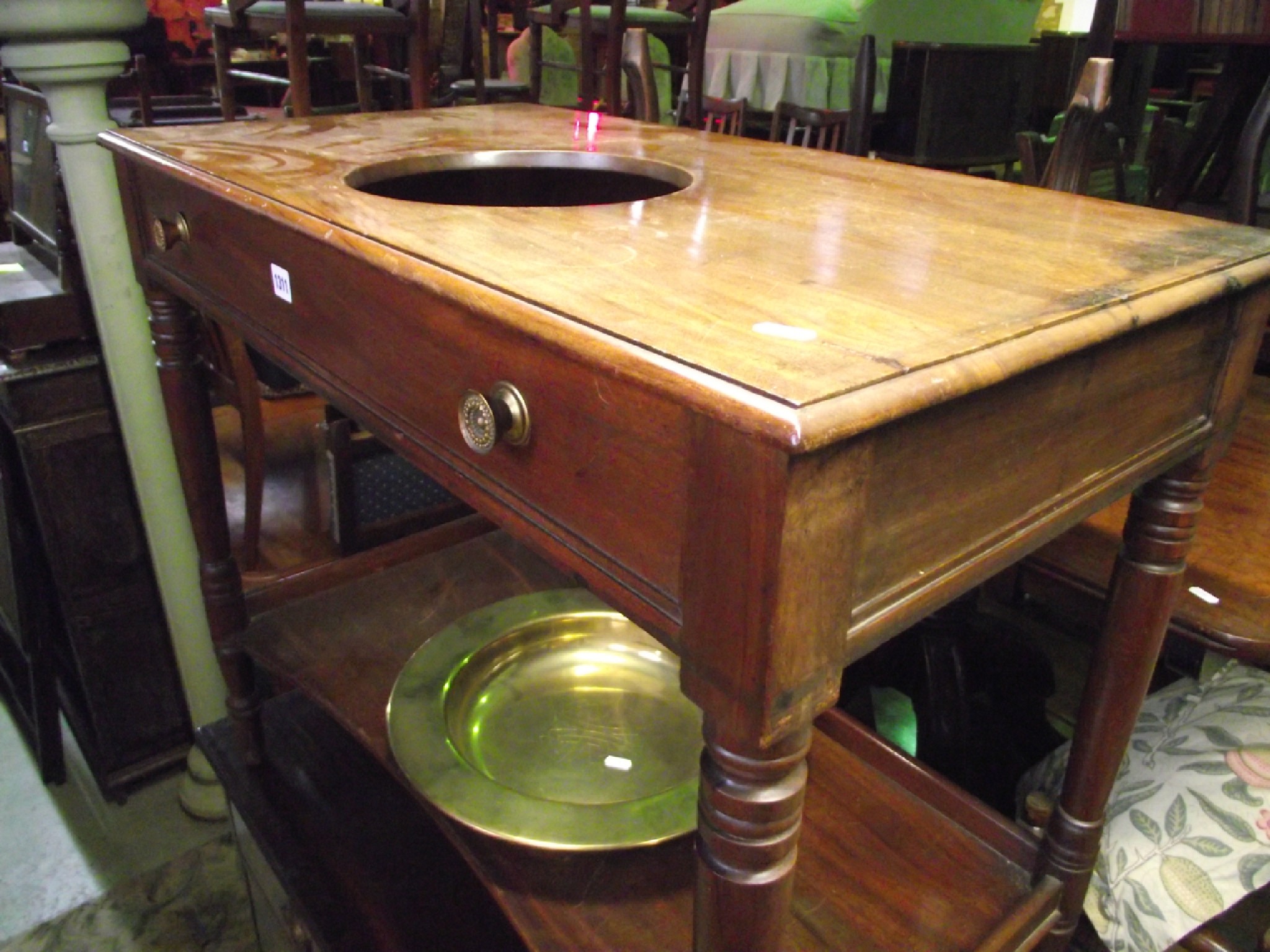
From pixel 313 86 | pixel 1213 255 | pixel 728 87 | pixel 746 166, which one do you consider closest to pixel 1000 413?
pixel 1213 255

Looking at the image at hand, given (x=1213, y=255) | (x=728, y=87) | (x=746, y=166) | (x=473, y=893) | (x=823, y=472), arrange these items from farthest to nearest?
(x=728, y=87), (x=473, y=893), (x=746, y=166), (x=1213, y=255), (x=823, y=472)

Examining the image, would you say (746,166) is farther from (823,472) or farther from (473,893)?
(473,893)

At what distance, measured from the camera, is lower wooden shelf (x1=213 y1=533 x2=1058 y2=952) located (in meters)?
0.81

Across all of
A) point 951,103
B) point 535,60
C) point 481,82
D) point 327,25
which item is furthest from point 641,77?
point 535,60

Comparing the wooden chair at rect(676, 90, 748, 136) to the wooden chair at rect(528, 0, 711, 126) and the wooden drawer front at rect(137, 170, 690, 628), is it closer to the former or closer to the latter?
the wooden chair at rect(528, 0, 711, 126)

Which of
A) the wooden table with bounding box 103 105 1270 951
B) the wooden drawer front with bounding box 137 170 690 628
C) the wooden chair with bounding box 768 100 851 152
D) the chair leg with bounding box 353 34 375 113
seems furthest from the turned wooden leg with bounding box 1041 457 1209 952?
the chair leg with bounding box 353 34 375 113

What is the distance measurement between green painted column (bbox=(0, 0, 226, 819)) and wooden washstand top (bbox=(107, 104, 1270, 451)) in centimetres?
20

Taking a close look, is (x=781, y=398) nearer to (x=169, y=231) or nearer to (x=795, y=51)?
(x=169, y=231)

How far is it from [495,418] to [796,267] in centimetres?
19

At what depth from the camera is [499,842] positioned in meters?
0.84

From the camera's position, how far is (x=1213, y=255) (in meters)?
0.59

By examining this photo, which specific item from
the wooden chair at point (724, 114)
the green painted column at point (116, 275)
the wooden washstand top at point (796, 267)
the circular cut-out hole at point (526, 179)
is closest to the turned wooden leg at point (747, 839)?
the wooden washstand top at point (796, 267)

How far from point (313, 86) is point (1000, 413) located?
475 centimetres

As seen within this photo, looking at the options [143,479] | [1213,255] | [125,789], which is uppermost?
[1213,255]
